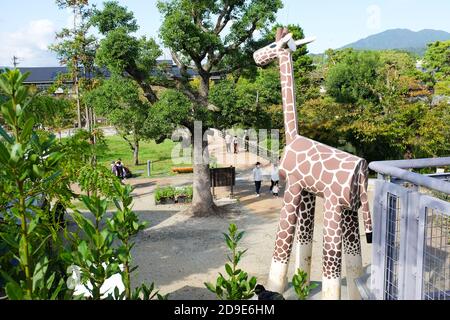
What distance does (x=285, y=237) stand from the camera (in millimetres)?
6949

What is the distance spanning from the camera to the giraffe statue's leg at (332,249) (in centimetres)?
624

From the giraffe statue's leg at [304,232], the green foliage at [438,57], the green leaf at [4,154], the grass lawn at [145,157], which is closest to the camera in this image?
the green leaf at [4,154]

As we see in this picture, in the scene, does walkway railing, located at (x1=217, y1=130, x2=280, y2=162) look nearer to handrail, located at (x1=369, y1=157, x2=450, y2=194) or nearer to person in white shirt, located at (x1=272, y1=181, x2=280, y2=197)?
person in white shirt, located at (x1=272, y1=181, x2=280, y2=197)

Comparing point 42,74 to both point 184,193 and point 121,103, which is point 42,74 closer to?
point 184,193

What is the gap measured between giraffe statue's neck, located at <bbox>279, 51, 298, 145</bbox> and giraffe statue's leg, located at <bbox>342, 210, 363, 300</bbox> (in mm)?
1652

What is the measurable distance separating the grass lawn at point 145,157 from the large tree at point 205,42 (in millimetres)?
5803

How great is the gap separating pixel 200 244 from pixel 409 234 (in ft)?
22.9

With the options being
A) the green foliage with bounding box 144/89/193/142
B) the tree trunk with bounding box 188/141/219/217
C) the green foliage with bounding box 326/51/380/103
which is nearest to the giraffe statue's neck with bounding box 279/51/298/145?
the green foliage with bounding box 144/89/193/142

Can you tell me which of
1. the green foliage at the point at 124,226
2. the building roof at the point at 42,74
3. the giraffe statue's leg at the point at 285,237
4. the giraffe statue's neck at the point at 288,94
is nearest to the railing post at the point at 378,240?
the giraffe statue's leg at the point at 285,237

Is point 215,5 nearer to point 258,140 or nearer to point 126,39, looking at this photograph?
point 126,39

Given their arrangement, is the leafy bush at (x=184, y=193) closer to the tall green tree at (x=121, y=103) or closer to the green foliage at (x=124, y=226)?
the tall green tree at (x=121, y=103)
